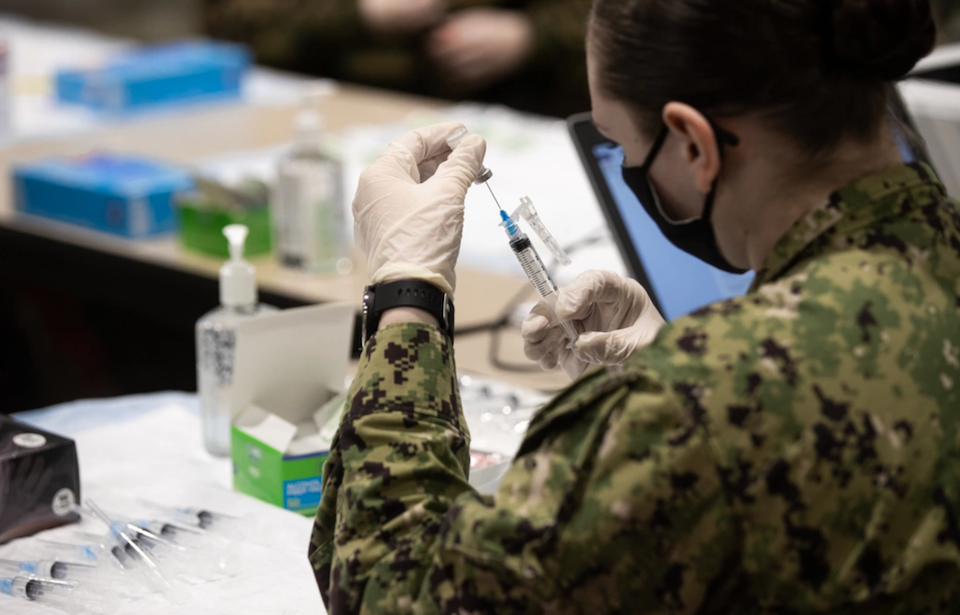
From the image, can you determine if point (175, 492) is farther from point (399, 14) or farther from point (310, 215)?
point (399, 14)

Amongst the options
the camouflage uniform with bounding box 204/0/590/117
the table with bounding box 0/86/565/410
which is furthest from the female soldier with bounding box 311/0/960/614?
the camouflage uniform with bounding box 204/0/590/117

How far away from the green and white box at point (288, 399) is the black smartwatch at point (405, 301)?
319mm

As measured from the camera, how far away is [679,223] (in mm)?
861

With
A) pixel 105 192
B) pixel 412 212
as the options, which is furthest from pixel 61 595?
pixel 105 192

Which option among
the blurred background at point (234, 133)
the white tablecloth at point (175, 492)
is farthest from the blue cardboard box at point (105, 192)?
the white tablecloth at point (175, 492)

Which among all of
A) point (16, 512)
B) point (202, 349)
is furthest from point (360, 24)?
point (16, 512)

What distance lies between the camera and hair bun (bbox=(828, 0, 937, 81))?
726 mm

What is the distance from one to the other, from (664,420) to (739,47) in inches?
9.6

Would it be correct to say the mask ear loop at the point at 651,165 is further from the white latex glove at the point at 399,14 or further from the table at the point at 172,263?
the white latex glove at the point at 399,14

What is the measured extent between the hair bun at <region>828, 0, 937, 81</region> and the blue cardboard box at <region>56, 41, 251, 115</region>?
2163 mm

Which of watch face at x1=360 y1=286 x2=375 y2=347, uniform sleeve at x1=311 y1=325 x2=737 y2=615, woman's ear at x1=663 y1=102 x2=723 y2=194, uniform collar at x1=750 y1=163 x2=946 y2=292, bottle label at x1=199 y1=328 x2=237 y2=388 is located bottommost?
bottle label at x1=199 y1=328 x2=237 y2=388

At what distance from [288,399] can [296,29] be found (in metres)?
2.44

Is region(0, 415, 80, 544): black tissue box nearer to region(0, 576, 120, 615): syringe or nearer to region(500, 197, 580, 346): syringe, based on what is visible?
region(0, 576, 120, 615): syringe

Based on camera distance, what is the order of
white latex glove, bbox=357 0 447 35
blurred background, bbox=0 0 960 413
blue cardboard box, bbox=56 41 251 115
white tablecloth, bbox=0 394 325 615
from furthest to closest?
white latex glove, bbox=357 0 447 35
blue cardboard box, bbox=56 41 251 115
blurred background, bbox=0 0 960 413
white tablecloth, bbox=0 394 325 615
